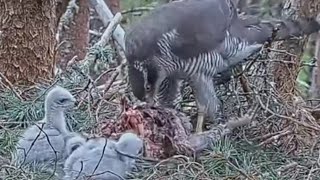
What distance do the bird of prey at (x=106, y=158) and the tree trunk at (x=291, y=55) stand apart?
0.78 m

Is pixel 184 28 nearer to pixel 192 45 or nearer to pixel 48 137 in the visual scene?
pixel 192 45

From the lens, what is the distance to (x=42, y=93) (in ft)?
8.82

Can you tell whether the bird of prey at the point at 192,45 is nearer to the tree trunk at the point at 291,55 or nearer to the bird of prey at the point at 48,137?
the tree trunk at the point at 291,55

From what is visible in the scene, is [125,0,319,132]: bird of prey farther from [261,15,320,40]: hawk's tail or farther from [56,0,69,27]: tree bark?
[56,0,69,27]: tree bark

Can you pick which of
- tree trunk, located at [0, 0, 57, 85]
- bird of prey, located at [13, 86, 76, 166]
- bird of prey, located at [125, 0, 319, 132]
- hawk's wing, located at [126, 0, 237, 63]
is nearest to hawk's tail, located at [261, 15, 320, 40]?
bird of prey, located at [125, 0, 319, 132]

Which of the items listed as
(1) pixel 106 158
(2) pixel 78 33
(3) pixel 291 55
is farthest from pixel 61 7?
(1) pixel 106 158

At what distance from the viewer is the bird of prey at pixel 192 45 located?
2.54 m

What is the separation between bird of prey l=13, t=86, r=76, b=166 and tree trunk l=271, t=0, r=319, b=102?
78 cm

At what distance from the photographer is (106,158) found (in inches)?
82.7

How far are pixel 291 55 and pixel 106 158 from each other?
0.92 meters

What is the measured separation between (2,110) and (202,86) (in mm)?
638

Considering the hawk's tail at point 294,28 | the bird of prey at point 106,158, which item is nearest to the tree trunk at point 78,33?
the hawk's tail at point 294,28

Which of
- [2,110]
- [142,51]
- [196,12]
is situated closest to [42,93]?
[2,110]

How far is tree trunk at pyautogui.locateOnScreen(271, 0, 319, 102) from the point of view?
2814 mm
